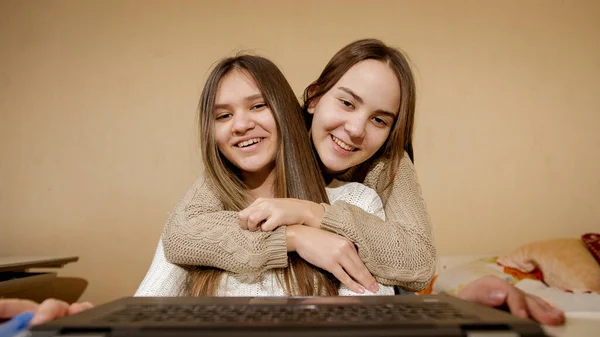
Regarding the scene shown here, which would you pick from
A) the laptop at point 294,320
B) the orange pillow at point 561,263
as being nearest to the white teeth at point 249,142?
the laptop at point 294,320

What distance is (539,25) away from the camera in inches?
84.5

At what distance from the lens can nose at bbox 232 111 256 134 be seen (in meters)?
0.98

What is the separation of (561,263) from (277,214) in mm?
1336


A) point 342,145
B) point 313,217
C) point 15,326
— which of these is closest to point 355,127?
point 342,145

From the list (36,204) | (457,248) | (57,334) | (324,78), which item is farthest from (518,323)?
(36,204)

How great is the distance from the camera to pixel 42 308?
1.34 feet

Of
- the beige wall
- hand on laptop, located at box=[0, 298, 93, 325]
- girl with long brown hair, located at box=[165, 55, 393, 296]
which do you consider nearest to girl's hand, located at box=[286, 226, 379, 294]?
girl with long brown hair, located at box=[165, 55, 393, 296]

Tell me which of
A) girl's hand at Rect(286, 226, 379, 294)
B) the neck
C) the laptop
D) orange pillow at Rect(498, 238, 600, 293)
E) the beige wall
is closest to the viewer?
the laptop

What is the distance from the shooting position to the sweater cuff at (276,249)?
0.79 meters

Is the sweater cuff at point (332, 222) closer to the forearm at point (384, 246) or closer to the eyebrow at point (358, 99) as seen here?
the forearm at point (384, 246)

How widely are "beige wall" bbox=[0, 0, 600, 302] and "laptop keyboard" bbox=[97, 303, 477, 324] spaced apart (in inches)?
60.2

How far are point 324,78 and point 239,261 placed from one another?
1.86 feet

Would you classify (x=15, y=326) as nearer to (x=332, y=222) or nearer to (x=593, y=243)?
(x=332, y=222)

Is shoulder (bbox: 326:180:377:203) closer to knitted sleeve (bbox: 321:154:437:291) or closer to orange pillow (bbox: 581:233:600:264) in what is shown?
knitted sleeve (bbox: 321:154:437:291)
